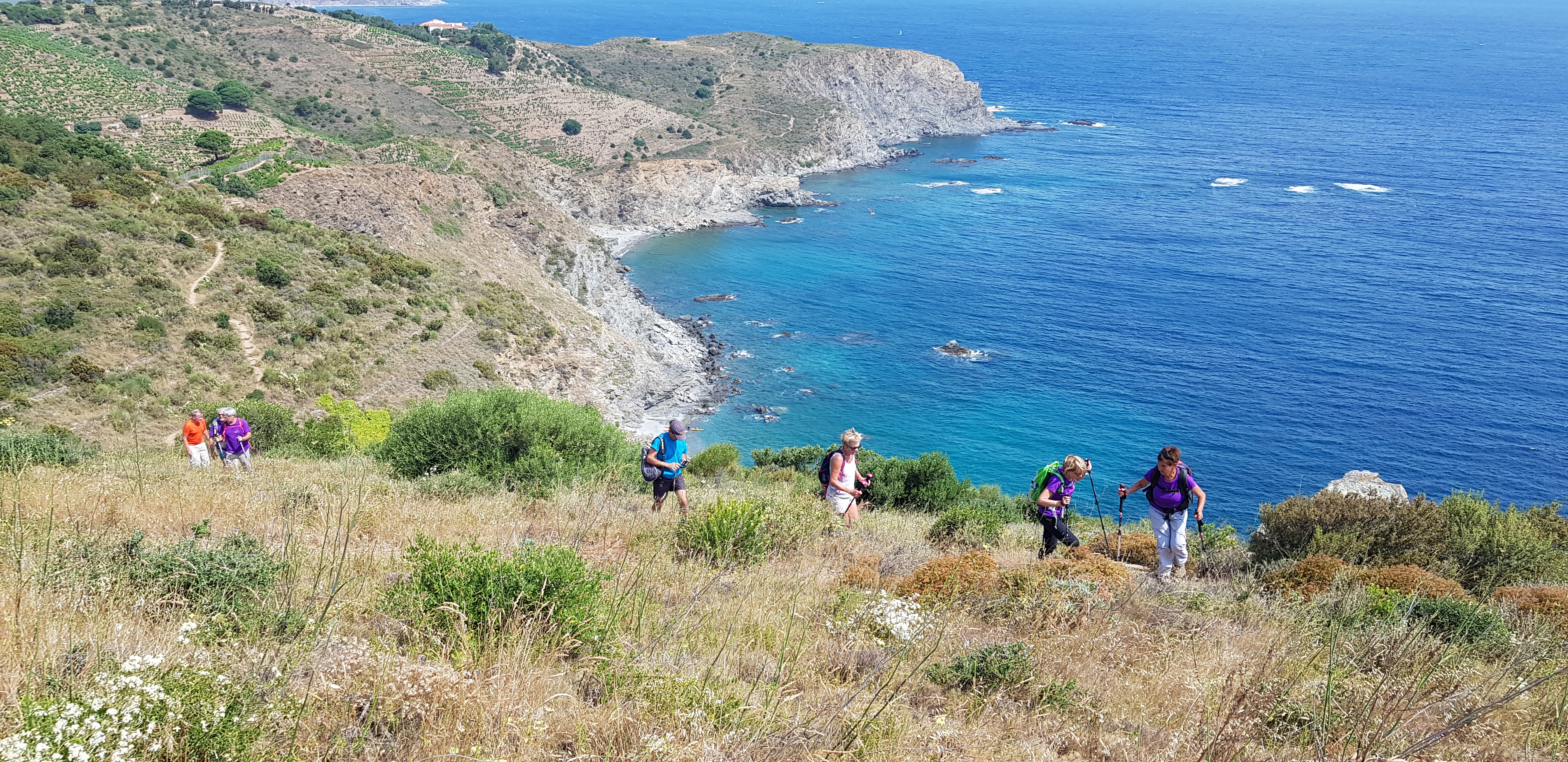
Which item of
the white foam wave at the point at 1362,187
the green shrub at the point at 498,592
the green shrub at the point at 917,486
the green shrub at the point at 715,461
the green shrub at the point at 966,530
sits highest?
the white foam wave at the point at 1362,187

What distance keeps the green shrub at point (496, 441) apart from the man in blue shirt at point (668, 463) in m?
2.98

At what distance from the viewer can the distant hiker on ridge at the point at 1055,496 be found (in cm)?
953

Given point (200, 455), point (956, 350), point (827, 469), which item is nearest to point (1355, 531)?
point (827, 469)

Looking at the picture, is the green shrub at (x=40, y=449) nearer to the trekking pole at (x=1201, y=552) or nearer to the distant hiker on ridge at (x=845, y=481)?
the distant hiker on ridge at (x=845, y=481)

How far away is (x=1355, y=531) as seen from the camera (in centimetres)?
1135

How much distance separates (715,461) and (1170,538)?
22040mm

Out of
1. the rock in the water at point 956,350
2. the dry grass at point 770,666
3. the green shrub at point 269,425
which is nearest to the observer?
the dry grass at point 770,666

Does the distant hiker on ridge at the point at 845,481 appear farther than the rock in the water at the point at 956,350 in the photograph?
No

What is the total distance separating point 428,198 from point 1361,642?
5635 cm

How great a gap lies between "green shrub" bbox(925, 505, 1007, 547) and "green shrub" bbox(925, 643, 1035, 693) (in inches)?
207

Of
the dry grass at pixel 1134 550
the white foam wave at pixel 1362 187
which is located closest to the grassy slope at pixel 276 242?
the dry grass at pixel 1134 550

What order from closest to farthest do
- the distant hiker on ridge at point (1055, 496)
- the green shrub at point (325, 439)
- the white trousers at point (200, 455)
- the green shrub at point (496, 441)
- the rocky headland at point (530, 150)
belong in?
the distant hiker on ridge at point (1055, 496) < the white trousers at point (200, 455) < the green shrub at point (496, 441) < the green shrub at point (325, 439) < the rocky headland at point (530, 150)

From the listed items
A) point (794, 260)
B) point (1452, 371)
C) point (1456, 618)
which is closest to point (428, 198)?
point (794, 260)

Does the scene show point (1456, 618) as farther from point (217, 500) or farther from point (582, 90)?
point (582, 90)
